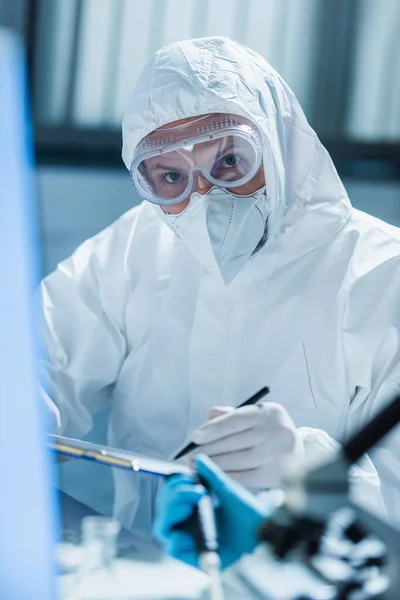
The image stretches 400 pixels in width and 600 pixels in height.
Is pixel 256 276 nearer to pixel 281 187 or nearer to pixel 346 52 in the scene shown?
pixel 281 187

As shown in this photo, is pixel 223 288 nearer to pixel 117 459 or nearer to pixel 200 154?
pixel 200 154

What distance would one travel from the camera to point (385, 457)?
1464 millimetres

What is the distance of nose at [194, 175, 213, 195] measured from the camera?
62.7 inches

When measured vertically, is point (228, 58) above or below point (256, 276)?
above

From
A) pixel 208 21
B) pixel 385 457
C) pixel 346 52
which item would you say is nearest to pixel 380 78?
pixel 346 52

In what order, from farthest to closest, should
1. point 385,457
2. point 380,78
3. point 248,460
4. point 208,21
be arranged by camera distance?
point 380,78, point 208,21, point 385,457, point 248,460

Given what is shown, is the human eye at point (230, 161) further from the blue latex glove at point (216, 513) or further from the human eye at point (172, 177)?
the blue latex glove at point (216, 513)

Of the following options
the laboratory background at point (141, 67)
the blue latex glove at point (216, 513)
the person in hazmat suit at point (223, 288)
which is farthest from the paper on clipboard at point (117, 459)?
the laboratory background at point (141, 67)

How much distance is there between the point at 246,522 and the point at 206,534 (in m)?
0.04

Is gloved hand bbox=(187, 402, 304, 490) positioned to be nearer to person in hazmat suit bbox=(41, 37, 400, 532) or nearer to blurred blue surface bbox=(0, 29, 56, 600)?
person in hazmat suit bbox=(41, 37, 400, 532)

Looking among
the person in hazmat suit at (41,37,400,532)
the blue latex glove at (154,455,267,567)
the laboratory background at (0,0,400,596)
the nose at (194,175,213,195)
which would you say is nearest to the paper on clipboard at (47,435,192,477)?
the blue latex glove at (154,455,267,567)

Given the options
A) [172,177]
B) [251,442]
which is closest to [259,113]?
[172,177]

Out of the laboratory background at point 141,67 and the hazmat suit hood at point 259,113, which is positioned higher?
the hazmat suit hood at point 259,113

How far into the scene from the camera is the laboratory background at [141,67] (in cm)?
406
